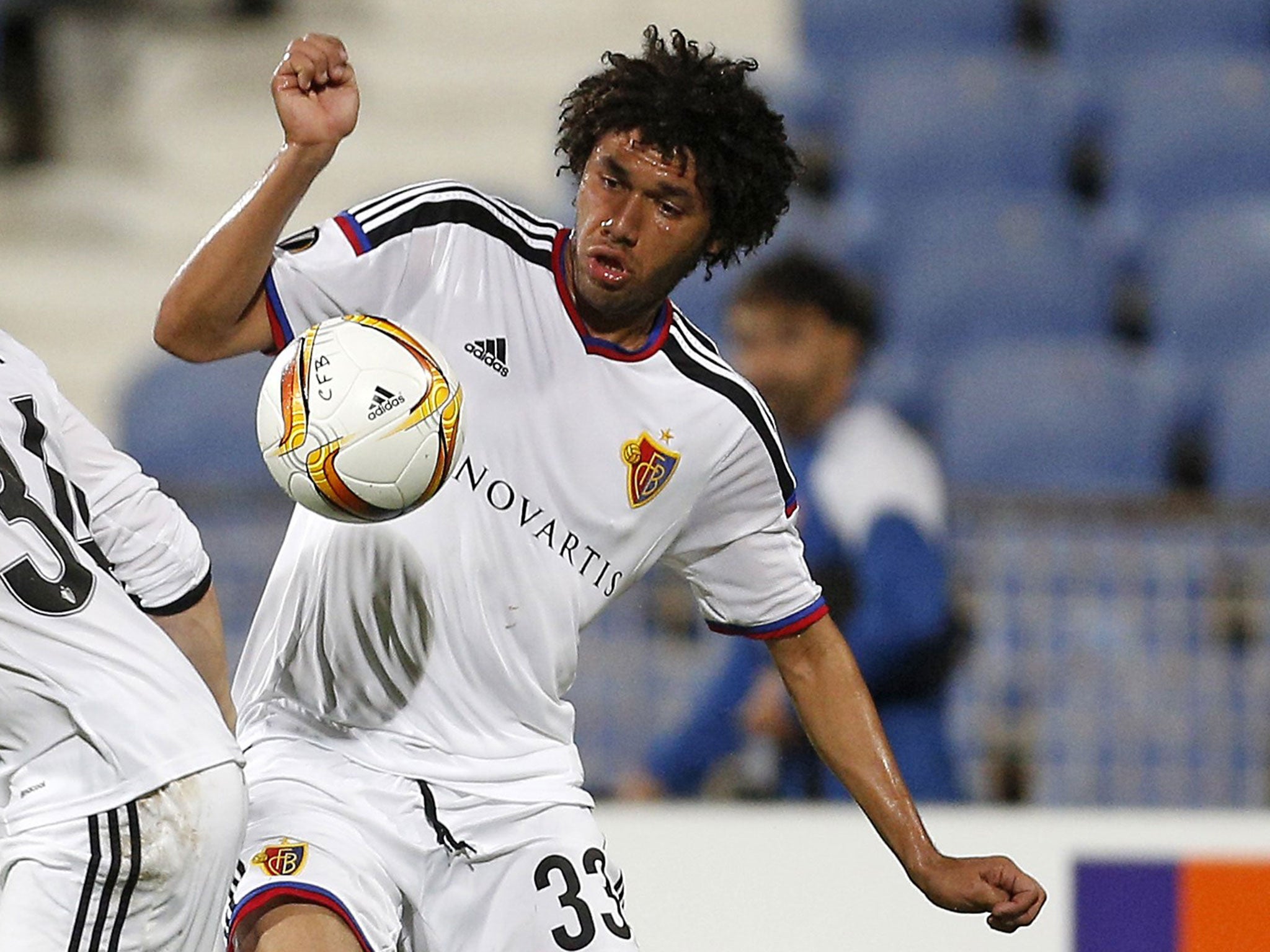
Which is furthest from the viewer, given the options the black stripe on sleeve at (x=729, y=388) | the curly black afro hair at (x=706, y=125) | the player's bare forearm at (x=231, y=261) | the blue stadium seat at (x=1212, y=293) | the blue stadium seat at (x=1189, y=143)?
the blue stadium seat at (x=1189, y=143)

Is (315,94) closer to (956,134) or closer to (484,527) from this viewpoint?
(484,527)

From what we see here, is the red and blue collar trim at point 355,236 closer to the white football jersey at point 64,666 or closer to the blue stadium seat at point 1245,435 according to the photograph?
the white football jersey at point 64,666

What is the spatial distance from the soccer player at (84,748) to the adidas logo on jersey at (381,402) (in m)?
0.38

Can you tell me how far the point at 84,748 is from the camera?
2326mm

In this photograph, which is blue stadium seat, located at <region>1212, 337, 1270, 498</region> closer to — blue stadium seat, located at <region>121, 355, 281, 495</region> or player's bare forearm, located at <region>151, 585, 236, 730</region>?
blue stadium seat, located at <region>121, 355, 281, 495</region>

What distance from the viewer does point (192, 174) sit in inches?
289

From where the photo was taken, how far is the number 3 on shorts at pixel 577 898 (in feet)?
8.92

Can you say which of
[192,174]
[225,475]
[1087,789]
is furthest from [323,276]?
[192,174]

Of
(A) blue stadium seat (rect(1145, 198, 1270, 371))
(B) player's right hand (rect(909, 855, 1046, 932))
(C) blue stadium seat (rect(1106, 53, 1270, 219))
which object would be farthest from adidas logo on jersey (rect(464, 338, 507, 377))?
(C) blue stadium seat (rect(1106, 53, 1270, 219))

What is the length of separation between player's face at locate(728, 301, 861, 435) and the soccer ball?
1996 millimetres

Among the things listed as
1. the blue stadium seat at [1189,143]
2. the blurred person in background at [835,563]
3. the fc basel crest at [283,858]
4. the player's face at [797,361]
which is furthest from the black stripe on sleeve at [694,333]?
the blue stadium seat at [1189,143]

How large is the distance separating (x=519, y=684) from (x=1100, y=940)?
156 centimetres

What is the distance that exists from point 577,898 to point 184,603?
0.68 metres

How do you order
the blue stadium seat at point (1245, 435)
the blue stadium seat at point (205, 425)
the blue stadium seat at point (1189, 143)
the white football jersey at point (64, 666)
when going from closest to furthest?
1. the white football jersey at point (64, 666)
2. the blue stadium seat at point (1245, 435)
3. the blue stadium seat at point (205, 425)
4. the blue stadium seat at point (1189, 143)
